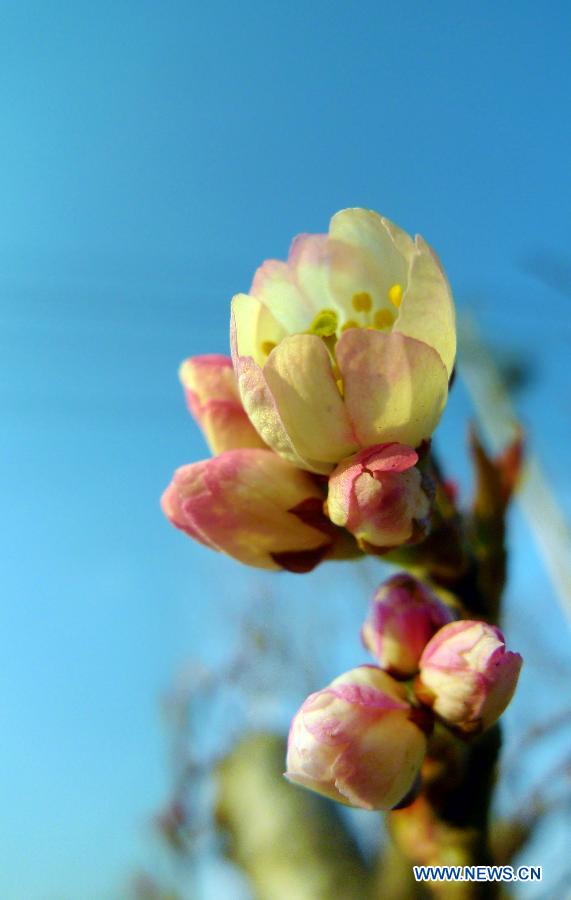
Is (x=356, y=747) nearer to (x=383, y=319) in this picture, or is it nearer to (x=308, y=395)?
(x=308, y=395)

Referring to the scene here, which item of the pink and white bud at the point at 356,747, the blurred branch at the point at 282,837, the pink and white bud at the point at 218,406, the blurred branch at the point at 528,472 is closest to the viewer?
the pink and white bud at the point at 356,747

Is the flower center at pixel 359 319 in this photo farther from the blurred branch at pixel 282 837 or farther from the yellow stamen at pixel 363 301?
the blurred branch at pixel 282 837

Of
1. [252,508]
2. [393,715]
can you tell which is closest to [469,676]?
[393,715]

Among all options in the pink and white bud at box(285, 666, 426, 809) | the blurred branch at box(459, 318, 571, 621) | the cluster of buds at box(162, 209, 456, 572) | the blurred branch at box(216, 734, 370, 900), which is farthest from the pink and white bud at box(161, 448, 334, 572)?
the blurred branch at box(459, 318, 571, 621)

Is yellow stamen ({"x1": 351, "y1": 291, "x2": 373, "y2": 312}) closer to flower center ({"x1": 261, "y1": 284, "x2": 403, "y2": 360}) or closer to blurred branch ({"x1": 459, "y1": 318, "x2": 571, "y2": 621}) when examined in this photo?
flower center ({"x1": 261, "y1": 284, "x2": 403, "y2": 360})

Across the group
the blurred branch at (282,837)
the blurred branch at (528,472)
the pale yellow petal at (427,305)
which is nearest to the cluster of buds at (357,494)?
the pale yellow petal at (427,305)

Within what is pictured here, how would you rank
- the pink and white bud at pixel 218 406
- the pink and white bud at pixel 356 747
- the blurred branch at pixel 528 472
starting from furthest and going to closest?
the blurred branch at pixel 528 472
the pink and white bud at pixel 218 406
the pink and white bud at pixel 356 747

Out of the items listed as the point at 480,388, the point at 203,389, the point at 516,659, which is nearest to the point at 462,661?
the point at 516,659
